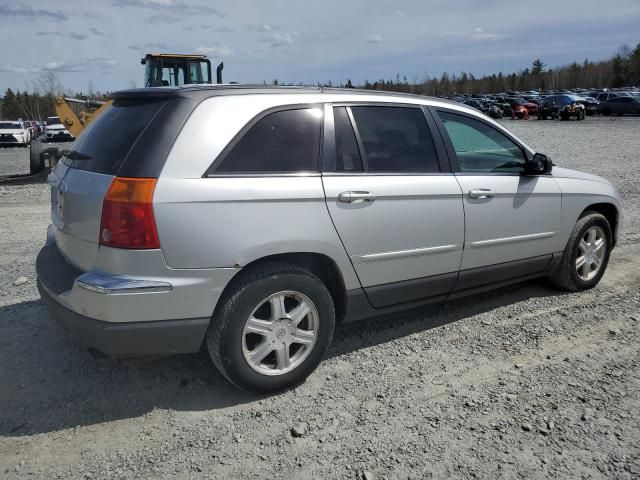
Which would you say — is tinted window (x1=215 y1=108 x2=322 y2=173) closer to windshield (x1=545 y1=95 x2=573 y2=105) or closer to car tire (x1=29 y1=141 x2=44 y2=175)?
car tire (x1=29 y1=141 x2=44 y2=175)

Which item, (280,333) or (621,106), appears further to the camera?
(621,106)

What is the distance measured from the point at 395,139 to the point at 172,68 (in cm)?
1437

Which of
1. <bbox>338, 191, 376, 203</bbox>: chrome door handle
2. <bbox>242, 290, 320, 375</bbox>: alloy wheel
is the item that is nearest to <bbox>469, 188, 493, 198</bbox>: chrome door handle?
<bbox>338, 191, 376, 203</bbox>: chrome door handle

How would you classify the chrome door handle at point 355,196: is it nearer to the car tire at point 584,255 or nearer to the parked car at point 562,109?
the car tire at point 584,255

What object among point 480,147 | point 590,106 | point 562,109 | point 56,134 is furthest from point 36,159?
point 590,106

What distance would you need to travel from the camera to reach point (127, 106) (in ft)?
10.8

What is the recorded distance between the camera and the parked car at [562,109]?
125ft

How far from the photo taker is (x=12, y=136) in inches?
1071

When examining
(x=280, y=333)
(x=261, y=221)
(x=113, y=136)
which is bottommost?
(x=280, y=333)

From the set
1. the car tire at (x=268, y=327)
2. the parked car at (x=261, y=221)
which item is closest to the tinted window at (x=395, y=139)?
the parked car at (x=261, y=221)

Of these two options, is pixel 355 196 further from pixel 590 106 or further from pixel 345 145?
pixel 590 106

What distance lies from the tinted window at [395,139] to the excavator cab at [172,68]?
45.1ft

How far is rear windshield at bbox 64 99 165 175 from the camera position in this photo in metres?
3.01

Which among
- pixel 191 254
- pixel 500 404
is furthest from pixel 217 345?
pixel 500 404
